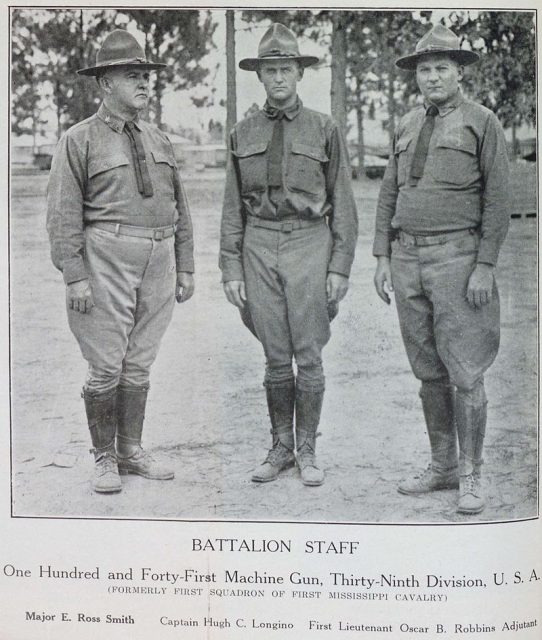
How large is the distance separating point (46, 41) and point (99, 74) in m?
0.24

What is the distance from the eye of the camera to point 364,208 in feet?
14.5

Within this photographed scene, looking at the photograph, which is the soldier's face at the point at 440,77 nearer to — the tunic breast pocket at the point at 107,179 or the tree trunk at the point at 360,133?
the tree trunk at the point at 360,133

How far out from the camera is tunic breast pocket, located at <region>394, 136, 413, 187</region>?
4355 mm

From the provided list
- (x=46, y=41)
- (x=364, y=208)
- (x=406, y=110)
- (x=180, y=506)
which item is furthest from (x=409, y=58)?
(x=180, y=506)

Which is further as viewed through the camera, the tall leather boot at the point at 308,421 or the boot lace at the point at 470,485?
the tall leather boot at the point at 308,421

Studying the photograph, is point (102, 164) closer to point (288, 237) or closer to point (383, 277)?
point (288, 237)

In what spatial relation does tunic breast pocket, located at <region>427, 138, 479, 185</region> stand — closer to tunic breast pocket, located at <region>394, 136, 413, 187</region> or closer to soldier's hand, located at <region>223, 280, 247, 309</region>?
tunic breast pocket, located at <region>394, 136, 413, 187</region>

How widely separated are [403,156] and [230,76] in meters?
0.75

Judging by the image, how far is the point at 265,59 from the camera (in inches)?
172

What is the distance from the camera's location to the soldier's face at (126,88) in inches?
174

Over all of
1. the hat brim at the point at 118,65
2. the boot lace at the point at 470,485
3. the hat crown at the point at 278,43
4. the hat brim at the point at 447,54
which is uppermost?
the hat crown at the point at 278,43

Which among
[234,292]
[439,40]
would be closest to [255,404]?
[234,292]

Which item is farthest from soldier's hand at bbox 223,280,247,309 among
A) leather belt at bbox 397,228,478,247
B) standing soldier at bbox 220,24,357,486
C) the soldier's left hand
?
leather belt at bbox 397,228,478,247

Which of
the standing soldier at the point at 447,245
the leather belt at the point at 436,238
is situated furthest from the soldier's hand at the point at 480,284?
the leather belt at the point at 436,238
